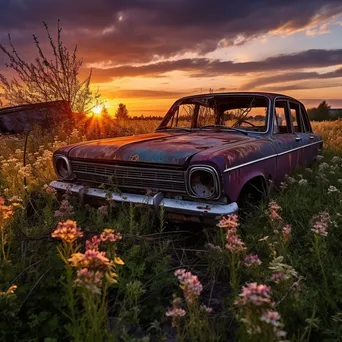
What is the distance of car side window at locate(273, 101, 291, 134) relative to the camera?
491 centimetres

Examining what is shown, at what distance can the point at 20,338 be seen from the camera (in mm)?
2166

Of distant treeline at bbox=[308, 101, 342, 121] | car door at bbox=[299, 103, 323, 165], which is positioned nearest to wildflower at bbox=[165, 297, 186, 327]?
car door at bbox=[299, 103, 323, 165]

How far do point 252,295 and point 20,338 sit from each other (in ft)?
4.96

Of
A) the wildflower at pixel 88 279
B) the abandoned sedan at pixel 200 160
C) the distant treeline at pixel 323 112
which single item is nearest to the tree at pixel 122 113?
the abandoned sedan at pixel 200 160

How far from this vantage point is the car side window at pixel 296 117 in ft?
18.9

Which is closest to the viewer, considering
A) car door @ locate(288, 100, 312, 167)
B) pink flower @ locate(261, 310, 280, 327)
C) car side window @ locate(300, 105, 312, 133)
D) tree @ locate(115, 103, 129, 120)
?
pink flower @ locate(261, 310, 280, 327)

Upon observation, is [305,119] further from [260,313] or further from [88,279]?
[88,279]

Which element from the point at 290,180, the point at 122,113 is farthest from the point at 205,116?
the point at 122,113

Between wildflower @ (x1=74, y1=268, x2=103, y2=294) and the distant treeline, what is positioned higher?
wildflower @ (x1=74, y1=268, x2=103, y2=294)

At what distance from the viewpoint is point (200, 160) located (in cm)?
324

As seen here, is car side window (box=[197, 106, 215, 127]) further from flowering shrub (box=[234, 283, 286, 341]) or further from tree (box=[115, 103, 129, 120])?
tree (box=[115, 103, 129, 120])

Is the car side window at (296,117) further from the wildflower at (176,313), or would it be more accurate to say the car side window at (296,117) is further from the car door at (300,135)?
the wildflower at (176,313)

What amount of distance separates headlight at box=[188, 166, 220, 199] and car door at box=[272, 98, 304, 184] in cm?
144

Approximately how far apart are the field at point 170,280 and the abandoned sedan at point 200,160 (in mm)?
254
